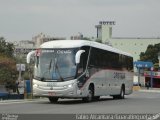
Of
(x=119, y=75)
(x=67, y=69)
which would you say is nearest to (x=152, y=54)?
(x=119, y=75)

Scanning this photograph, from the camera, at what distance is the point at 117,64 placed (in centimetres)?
3491

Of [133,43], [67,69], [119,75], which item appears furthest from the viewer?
[133,43]

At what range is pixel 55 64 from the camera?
1046 inches

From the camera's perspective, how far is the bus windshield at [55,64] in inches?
1037

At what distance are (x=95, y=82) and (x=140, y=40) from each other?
136 metres

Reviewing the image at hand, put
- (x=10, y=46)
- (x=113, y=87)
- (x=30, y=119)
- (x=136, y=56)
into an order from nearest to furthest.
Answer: (x=30, y=119) → (x=113, y=87) → (x=10, y=46) → (x=136, y=56)

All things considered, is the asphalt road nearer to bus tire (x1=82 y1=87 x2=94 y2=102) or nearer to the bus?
the bus

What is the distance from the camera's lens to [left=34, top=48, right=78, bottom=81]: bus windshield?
2634 centimetres

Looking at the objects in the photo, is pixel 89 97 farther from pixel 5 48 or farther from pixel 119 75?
pixel 5 48

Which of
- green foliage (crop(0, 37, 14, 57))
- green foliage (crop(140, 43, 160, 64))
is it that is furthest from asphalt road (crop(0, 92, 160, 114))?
green foliage (crop(140, 43, 160, 64))

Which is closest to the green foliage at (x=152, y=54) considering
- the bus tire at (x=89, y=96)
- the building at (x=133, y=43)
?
the building at (x=133, y=43)

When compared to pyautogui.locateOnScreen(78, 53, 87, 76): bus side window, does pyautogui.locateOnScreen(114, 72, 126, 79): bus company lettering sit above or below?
below

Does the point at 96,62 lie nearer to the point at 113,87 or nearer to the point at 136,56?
the point at 113,87

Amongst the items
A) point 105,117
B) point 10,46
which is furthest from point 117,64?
point 10,46
